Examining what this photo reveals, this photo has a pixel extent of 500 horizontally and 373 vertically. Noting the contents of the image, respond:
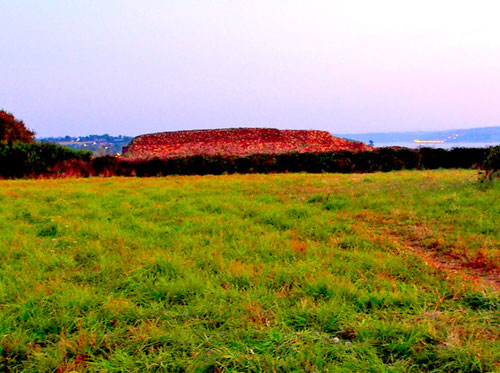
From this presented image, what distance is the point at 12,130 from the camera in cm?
1941

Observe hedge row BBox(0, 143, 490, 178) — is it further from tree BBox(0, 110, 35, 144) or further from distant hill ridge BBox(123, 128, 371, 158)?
distant hill ridge BBox(123, 128, 371, 158)

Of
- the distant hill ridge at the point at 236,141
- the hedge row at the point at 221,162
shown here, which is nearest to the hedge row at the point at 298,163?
the hedge row at the point at 221,162

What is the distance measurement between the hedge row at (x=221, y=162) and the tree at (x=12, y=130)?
556 centimetres

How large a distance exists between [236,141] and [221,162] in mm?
14125

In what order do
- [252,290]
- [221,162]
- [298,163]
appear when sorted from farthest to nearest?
[298,163] < [221,162] < [252,290]

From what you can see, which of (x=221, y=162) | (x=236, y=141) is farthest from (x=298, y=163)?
(x=236, y=141)

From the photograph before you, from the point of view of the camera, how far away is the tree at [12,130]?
18922 mm

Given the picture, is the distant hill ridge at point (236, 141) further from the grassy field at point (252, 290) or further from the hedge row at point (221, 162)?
the grassy field at point (252, 290)

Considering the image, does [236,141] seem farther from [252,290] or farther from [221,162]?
[252,290]

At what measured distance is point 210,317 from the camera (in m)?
2.80

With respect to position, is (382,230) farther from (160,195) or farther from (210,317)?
(160,195)

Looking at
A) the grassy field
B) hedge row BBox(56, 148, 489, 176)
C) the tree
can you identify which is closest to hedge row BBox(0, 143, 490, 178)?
hedge row BBox(56, 148, 489, 176)

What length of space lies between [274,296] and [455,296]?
5.29 feet

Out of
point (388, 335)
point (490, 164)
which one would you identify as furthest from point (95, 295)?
point (490, 164)
